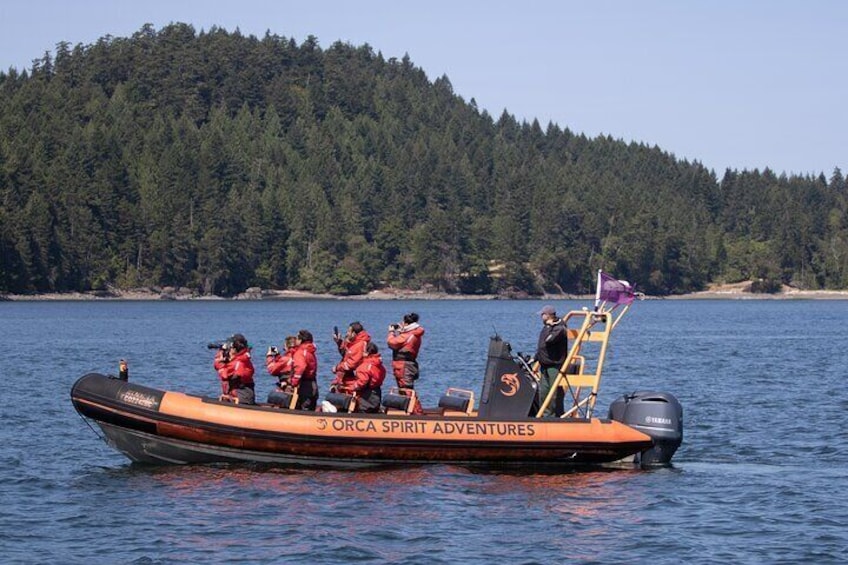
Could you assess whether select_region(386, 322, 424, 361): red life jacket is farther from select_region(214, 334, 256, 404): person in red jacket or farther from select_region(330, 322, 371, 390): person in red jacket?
select_region(214, 334, 256, 404): person in red jacket

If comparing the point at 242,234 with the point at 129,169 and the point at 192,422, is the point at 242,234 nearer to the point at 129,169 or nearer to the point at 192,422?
the point at 129,169

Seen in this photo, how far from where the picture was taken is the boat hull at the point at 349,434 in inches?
838

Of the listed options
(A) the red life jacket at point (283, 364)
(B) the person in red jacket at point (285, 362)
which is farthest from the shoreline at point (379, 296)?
(A) the red life jacket at point (283, 364)

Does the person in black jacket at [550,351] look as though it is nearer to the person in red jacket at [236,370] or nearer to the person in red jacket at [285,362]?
the person in red jacket at [285,362]

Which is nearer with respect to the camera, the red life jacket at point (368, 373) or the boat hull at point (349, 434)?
the boat hull at point (349, 434)

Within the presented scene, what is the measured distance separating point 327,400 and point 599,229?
16129cm

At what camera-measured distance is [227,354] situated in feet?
73.3

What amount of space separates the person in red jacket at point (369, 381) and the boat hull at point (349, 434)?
0.55 meters

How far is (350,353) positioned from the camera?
869 inches

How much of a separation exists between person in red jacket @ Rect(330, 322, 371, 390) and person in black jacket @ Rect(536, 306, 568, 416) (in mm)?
2595

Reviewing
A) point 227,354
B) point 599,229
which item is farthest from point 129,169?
point 227,354

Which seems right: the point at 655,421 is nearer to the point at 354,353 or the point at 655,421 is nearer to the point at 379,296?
the point at 354,353

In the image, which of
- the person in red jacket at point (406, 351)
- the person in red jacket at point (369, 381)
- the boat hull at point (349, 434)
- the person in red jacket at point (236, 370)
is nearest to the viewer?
the boat hull at point (349, 434)

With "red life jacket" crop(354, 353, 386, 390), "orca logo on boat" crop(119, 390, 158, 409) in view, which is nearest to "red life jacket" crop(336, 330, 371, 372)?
"red life jacket" crop(354, 353, 386, 390)
